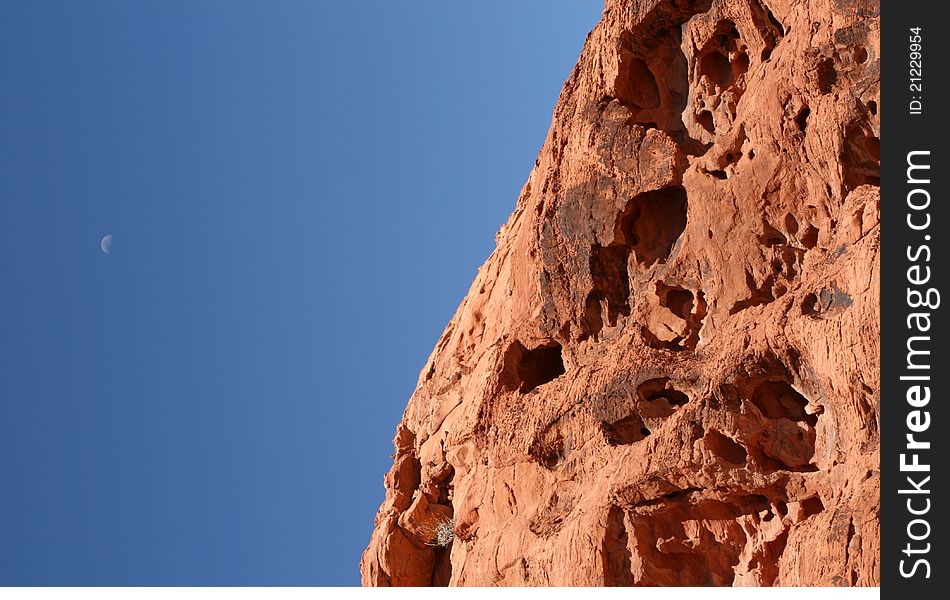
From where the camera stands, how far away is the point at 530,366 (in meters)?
26.3

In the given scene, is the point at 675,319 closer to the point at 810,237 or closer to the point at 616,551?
the point at 810,237

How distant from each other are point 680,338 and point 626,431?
88.8 inches

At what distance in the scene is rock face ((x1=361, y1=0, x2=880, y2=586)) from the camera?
61.2 ft

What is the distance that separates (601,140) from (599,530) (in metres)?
9.18

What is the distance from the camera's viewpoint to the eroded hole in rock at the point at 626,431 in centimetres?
2238

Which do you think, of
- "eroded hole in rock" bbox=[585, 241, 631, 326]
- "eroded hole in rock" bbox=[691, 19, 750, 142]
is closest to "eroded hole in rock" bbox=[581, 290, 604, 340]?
"eroded hole in rock" bbox=[585, 241, 631, 326]

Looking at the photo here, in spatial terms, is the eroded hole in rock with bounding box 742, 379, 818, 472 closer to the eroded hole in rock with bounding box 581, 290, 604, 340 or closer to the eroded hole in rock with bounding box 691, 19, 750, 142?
the eroded hole in rock with bounding box 581, 290, 604, 340

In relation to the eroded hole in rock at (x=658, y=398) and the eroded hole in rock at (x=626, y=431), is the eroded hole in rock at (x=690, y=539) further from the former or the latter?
the eroded hole in rock at (x=658, y=398)

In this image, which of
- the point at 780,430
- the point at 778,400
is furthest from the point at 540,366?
the point at 780,430
